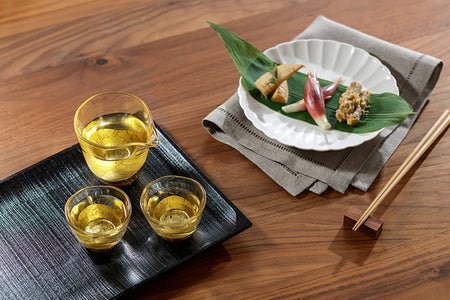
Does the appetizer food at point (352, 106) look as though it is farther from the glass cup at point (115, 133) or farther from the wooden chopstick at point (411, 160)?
the glass cup at point (115, 133)

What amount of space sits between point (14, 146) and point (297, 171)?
0.62 m

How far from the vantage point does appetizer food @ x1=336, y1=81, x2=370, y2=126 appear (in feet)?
3.49

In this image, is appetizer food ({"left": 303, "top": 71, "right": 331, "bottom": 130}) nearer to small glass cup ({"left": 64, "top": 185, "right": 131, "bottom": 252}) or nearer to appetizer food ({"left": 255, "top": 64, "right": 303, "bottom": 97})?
appetizer food ({"left": 255, "top": 64, "right": 303, "bottom": 97})

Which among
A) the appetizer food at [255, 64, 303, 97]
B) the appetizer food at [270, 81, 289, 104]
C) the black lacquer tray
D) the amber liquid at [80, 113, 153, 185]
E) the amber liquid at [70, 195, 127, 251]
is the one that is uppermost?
the appetizer food at [255, 64, 303, 97]

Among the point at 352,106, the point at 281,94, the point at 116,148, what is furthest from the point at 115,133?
the point at 352,106

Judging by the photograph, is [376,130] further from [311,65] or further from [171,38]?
[171,38]

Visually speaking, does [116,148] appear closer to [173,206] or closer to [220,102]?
[173,206]

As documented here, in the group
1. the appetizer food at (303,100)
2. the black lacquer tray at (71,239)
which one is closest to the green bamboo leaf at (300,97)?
the appetizer food at (303,100)

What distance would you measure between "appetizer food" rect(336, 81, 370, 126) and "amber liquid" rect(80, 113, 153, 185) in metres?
0.42

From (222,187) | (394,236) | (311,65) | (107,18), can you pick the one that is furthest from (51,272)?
(107,18)

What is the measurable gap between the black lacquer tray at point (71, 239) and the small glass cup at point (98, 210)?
38 mm

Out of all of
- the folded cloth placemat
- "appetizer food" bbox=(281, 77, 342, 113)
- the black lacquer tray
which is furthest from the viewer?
"appetizer food" bbox=(281, 77, 342, 113)

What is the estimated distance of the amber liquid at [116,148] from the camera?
0.90m

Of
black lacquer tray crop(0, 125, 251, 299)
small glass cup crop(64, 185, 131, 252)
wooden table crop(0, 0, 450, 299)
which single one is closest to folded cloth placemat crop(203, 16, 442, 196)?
wooden table crop(0, 0, 450, 299)
